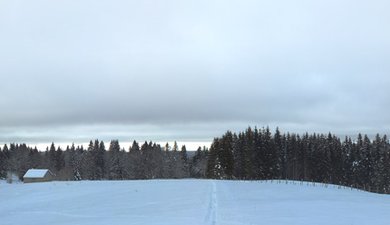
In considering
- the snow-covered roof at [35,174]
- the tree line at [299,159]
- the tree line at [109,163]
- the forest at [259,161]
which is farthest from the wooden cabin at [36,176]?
the tree line at [299,159]

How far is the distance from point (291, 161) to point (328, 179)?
8.93 m

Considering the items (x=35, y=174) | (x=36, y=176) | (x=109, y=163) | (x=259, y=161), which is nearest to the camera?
(x=259, y=161)

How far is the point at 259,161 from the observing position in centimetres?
8950

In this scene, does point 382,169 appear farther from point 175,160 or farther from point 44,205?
point 44,205

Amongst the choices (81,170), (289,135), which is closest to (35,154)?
(81,170)

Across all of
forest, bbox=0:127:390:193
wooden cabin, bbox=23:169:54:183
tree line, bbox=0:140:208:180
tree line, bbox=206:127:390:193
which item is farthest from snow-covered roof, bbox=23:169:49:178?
tree line, bbox=206:127:390:193

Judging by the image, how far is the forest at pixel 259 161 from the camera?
90562 millimetres

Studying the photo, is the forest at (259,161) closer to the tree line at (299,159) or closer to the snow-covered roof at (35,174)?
the tree line at (299,159)

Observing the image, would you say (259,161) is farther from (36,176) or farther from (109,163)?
(109,163)

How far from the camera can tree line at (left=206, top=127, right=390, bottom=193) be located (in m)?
89.9

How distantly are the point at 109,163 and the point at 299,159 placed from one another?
62943 millimetres

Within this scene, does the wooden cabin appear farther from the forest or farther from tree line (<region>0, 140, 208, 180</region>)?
tree line (<region>0, 140, 208, 180</region>)

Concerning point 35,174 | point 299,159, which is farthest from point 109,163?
point 299,159

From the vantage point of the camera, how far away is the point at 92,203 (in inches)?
1120
